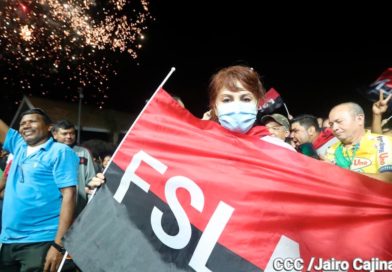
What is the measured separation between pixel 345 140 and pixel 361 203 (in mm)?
1522

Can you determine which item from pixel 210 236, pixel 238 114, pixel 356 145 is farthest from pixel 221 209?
pixel 356 145

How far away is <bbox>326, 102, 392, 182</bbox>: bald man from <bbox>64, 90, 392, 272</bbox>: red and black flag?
3.36ft

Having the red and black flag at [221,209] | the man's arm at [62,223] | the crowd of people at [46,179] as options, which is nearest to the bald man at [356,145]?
the crowd of people at [46,179]

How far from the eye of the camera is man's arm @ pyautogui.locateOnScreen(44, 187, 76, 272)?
10.9 feet

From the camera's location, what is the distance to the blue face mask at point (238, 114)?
260 centimetres

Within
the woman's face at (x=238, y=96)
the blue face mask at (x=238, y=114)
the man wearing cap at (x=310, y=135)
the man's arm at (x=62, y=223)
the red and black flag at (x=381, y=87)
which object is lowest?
the man's arm at (x=62, y=223)

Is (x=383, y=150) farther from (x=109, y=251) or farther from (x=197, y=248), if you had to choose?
(x=109, y=251)

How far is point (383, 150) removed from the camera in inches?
127

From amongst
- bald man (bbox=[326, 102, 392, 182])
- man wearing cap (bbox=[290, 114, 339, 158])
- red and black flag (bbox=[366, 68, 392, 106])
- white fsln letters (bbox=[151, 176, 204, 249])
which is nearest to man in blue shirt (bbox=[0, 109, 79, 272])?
white fsln letters (bbox=[151, 176, 204, 249])

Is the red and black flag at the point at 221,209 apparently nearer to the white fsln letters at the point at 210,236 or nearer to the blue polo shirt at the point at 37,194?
the white fsln letters at the point at 210,236

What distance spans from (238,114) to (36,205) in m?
1.97

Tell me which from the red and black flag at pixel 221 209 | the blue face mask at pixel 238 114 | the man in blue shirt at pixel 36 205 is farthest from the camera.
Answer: the man in blue shirt at pixel 36 205

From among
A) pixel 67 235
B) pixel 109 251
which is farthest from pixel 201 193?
pixel 67 235

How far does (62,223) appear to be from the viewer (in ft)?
11.1
